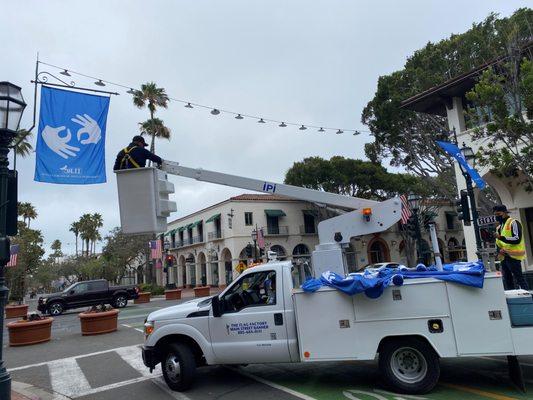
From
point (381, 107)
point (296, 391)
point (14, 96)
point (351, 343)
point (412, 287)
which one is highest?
point (381, 107)

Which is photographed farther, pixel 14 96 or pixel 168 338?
pixel 168 338

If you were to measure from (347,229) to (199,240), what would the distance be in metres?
47.1

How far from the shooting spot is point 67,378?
8.58m

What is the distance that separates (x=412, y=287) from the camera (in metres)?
6.13

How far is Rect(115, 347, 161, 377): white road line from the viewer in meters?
8.64

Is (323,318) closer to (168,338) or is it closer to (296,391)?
(296,391)

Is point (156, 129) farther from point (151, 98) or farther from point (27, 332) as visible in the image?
point (27, 332)

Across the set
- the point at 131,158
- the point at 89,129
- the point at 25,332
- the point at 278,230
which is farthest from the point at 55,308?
the point at 278,230

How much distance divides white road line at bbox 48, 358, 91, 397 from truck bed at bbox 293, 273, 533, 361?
4.21 m

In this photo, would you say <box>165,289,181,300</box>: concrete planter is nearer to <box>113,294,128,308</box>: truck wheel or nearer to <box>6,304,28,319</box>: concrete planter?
<box>113,294,128,308</box>: truck wheel

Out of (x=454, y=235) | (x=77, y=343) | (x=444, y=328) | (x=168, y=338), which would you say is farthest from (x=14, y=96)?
(x=454, y=235)

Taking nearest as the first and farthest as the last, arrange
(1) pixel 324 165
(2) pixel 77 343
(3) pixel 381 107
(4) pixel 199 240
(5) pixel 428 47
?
(2) pixel 77 343 → (5) pixel 428 47 → (3) pixel 381 107 → (1) pixel 324 165 → (4) pixel 199 240

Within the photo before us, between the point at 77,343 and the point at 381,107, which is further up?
the point at 381,107

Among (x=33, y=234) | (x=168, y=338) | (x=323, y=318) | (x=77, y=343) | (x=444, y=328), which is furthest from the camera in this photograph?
(x=33, y=234)
